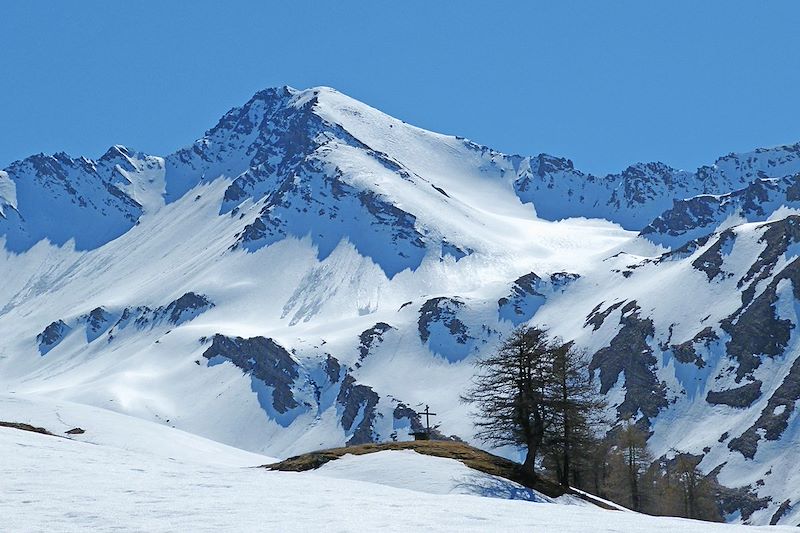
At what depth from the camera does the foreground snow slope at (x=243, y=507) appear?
21.6 m

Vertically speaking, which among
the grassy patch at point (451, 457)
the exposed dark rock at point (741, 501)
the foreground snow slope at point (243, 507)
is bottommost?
the foreground snow slope at point (243, 507)

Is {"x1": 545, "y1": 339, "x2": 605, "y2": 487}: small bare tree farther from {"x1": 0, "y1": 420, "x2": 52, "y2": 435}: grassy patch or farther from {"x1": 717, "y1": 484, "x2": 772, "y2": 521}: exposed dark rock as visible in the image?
{"x1": 717, "y1": 484, "x2": 772, "y2": 521}: exposed dark rock

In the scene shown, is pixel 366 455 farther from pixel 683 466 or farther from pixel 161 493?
pixel 683 466

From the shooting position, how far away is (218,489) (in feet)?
91.9

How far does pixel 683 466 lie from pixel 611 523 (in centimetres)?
7156

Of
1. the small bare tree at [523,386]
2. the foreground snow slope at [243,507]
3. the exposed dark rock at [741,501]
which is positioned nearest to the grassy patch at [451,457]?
the small bare tree at [523,386]

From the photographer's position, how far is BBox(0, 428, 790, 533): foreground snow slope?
21.6 m

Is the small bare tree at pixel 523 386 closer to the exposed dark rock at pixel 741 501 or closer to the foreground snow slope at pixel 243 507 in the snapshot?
the foreground snow slope at pixel 243 507

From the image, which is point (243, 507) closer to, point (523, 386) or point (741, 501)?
point (523, 386)

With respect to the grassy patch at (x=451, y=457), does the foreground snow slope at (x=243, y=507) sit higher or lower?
lower

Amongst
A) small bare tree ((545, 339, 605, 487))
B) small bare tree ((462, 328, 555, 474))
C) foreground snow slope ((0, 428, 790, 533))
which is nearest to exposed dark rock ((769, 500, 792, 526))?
small bare tree ((545, 339, 605, 487))

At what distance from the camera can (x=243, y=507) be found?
24000 millimetres

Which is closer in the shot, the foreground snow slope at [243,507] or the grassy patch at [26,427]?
the foreground snow slope at [243,507]

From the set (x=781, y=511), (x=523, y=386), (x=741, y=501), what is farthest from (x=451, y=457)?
(x=741, y=501)
